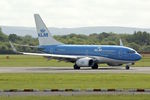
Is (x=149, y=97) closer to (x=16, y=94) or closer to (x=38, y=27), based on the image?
(x=16, y=94)

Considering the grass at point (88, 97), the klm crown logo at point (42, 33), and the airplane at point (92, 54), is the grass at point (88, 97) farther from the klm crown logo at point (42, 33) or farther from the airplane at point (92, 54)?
the klm crown logo at point (42, 33)

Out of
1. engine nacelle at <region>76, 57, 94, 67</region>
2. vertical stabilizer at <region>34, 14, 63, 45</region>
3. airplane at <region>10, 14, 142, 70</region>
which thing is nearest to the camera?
engine nacelle at <region>76, 57, 94, 67</region>

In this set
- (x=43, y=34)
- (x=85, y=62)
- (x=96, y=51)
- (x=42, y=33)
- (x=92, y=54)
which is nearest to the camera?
(x=85, y=62)

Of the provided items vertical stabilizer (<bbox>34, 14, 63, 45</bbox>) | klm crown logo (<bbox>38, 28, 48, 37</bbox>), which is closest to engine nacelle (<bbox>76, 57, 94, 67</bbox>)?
vertical stabilizer (<bbox>34, 14, 63, 45</bbox>)

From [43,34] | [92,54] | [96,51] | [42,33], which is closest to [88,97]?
[96,51]

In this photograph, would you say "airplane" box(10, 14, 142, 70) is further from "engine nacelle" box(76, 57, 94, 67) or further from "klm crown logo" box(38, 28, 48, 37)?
"klm crown logo" box(38, 28, 48, 37)

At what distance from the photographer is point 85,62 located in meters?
79.0

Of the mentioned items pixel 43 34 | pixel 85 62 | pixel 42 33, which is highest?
pixel 42 33

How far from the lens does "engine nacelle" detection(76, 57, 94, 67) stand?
78875mm

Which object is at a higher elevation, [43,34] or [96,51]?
[43,34]

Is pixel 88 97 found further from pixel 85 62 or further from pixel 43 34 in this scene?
pixel 43 34

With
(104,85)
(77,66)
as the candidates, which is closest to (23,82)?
(104,85)

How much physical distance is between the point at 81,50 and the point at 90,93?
1767 inches

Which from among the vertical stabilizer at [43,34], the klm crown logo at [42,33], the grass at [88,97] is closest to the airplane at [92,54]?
the vertical stabilizer at [43,34]
